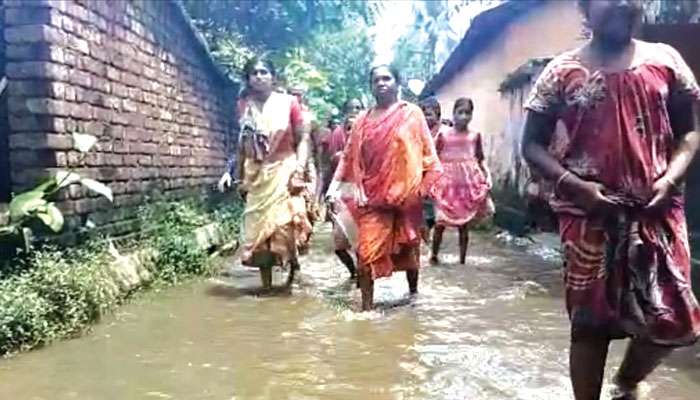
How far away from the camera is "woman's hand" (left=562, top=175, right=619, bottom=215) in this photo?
3.01 m

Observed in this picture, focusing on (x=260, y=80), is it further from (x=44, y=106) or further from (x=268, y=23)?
(x=268, y=23)

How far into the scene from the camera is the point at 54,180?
19.2 feet

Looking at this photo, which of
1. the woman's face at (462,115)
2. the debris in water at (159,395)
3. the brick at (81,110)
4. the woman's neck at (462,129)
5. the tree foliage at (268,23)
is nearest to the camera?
the debris in water at (159,395)

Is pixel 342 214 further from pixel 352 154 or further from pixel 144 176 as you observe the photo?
pixel 144 176

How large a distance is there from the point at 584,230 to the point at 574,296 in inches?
8.8

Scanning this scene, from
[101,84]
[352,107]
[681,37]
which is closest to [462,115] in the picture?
[681,37]

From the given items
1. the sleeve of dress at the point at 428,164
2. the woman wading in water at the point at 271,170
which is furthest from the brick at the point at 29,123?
the sleeve of dress at the point at 428,164

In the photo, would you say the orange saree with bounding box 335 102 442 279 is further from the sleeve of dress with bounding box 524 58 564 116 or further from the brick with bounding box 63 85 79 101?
the sleeve of dress with bounding box 524 58 564 116

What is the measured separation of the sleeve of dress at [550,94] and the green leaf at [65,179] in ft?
11.7

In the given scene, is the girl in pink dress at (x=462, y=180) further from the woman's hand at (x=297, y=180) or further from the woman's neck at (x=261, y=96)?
the woman's neck at (x=261, y=96)

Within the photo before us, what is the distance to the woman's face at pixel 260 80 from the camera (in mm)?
7328

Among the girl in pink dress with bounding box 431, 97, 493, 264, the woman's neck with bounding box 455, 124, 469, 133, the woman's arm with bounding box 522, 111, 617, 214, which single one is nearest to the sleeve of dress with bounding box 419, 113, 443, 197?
the girl in pink dress with bounding box 431, 97, 493, 264

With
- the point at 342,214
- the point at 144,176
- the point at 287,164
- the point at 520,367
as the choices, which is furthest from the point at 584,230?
the point at 144,176

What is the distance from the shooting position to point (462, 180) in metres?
9.42
